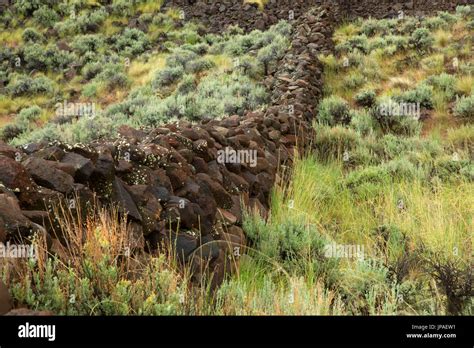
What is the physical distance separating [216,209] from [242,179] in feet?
3.58

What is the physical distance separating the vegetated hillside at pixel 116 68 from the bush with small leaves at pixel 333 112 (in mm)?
1556

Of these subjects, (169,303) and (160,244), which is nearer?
(169,303)

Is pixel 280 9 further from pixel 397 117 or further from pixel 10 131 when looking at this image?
pixel 10 131

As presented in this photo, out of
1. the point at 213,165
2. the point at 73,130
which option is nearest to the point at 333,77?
the point at 73,130

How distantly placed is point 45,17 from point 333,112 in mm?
17465

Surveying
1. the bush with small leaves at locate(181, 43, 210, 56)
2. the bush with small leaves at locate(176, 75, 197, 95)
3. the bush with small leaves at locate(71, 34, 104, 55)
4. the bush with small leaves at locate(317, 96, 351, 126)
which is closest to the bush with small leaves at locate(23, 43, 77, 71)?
the bush with small leaves at locate(71, 34, 104, 55)

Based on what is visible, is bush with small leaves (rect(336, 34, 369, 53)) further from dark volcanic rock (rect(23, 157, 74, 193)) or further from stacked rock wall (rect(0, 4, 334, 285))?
dark volcanic rock (rect(23, 157, 74, 193))

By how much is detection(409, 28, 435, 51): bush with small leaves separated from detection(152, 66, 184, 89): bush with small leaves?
742 cm

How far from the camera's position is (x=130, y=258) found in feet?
10.0

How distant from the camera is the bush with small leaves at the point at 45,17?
23234 millimetres

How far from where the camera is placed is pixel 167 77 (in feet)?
52.4
